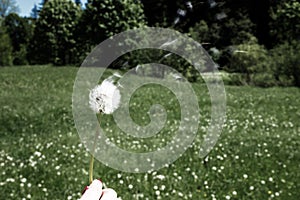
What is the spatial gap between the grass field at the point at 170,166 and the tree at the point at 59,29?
526 inches

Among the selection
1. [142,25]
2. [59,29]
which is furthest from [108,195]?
[59,29]

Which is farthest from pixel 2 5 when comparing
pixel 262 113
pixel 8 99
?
pixel 262 113

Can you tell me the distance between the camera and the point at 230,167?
482cm

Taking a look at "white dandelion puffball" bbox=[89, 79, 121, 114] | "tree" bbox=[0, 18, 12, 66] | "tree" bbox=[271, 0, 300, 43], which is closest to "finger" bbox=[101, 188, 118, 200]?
"white dandelion puffball" bbox=[89, 79, 121, 114]

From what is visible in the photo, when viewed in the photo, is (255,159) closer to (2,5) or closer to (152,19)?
(152,19)

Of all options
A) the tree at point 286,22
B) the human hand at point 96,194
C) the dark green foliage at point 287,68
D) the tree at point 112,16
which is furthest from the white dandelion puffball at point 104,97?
the tree at point 286,22

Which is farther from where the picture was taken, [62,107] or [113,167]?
[62,107]

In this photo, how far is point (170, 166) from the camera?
480 cm

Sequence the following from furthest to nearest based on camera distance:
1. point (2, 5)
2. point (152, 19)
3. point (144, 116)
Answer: point (2, 5) → point (152, 19) → point (144, 116)

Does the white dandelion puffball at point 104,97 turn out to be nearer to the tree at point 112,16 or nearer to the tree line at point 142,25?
the tree line at point 142,25

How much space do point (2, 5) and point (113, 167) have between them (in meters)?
39.7

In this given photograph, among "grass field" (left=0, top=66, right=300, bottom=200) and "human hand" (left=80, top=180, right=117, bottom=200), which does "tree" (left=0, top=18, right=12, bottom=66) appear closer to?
"grass field" (left=0, top=66, right=300, bottom=200)

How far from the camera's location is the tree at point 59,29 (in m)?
21.2

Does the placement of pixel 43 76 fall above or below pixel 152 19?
below
